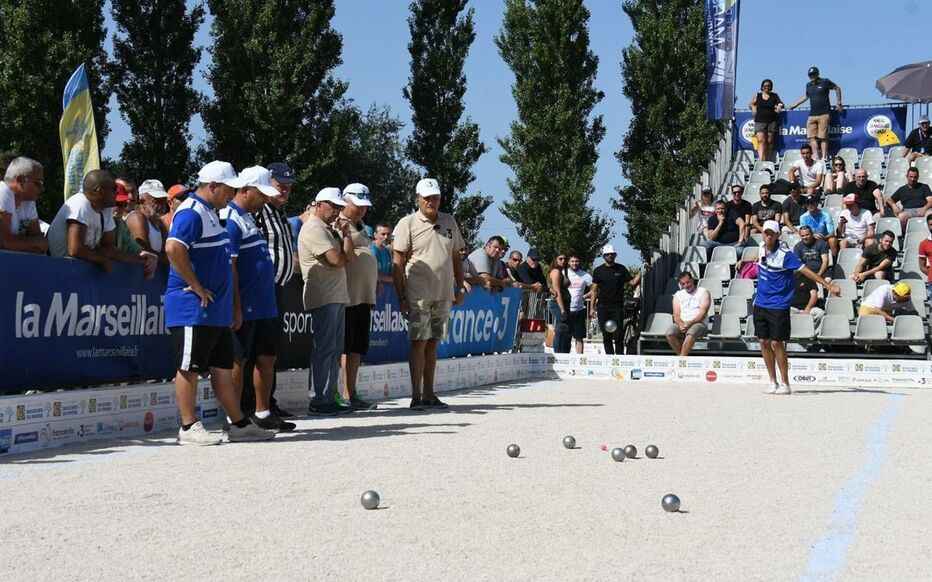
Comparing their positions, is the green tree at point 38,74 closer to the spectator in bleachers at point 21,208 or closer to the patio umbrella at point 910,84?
the patio umbrella at point 910,84

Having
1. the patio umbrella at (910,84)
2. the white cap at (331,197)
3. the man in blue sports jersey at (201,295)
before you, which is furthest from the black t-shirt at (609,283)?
the man in blue sports jersey at (201,295)

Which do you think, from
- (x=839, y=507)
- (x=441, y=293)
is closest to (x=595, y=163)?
(x=441, y=293)

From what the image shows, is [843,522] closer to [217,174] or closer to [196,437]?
[196,437]

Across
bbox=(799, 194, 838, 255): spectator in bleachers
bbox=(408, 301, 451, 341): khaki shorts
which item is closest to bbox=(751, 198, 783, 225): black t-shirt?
bbox=(799, 194, 838, 255): spectator in bleachers

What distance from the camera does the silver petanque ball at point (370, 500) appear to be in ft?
18.8

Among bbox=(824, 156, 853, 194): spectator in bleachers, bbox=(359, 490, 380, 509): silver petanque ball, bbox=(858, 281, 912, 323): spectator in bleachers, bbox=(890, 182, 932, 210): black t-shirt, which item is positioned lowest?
bbox=(359, 490, 380, 509): silver petanque ball

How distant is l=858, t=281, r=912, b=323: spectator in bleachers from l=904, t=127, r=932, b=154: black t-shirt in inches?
299

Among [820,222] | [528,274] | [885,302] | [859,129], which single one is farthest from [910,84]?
[528,274]

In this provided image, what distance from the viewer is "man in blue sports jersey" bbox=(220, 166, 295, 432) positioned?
878 cm

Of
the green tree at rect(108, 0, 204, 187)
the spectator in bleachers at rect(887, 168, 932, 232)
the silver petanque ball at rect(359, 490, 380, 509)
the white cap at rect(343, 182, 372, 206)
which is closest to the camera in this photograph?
the silver petanque ball at rect(359, 490, 380, 509)

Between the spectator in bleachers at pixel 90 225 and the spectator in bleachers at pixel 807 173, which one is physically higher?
the spectator in bleachers at pixel 807 173

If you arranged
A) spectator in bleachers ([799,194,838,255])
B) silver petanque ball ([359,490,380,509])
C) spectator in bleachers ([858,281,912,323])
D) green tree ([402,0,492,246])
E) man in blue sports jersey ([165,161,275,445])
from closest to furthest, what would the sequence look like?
silver petanque ball ([359,490,380,509]), man in blue sports jersey ([165,161,275,445]), spectator in bleachers ([858,281,912,323]), spectator in bleachers ([799,194,838,255]), green tree ([402,0,492,246])

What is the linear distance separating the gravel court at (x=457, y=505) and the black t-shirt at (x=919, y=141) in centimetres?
1705

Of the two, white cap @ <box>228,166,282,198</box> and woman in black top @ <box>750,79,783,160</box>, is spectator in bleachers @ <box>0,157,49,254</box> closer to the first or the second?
white cap @ <box>228,166,282,198</box>
